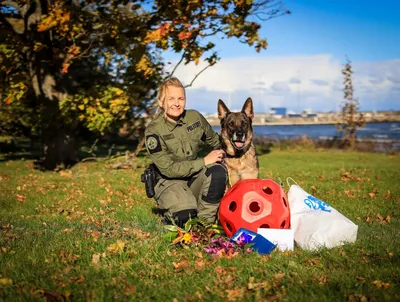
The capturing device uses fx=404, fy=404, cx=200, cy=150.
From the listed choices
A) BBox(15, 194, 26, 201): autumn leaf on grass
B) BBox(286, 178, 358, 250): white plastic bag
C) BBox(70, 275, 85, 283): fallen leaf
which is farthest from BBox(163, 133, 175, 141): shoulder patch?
BBox(15, 194, 26, 201): autumn leaf on grass

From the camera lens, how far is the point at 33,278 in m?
3.96

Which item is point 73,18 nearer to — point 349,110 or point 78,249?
point 78,249

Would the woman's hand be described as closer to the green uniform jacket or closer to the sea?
the green uniform jacket

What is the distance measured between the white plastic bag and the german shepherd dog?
1.58 metres

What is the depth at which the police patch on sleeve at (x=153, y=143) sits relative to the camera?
595 centimetres

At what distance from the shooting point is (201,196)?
19.9 feet

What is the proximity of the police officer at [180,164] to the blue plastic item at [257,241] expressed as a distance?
1101 mm

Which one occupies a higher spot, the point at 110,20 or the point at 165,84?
the point at 110,20

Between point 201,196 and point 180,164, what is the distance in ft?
1.93

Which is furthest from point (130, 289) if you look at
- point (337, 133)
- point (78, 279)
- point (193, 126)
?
point (337, 133)

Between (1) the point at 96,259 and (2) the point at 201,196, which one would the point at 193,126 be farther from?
(1) the point at 96,259

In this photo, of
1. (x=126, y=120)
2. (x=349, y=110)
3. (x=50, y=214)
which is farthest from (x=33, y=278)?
(x=349, y=110)

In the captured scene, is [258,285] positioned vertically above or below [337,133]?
below

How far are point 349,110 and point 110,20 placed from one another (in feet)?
65.0
